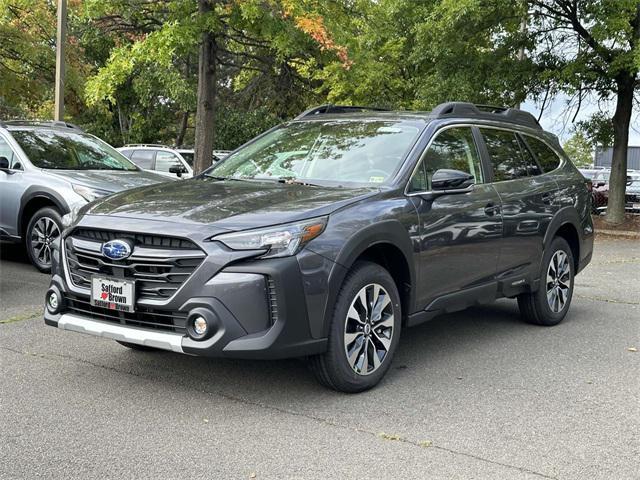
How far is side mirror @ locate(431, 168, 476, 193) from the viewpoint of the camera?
16.8 ft

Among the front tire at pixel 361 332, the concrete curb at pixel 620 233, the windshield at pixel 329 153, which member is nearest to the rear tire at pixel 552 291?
the windshield at pixel 329 153

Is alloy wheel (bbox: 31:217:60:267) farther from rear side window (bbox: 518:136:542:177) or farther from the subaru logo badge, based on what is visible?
rear side window (bbox: 518:136:542:177)

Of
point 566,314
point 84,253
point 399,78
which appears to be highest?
point 399,78

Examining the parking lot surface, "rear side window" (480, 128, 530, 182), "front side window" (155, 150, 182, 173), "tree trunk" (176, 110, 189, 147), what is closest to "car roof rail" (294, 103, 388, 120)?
"rear side window" (480, 128, 530, 182)

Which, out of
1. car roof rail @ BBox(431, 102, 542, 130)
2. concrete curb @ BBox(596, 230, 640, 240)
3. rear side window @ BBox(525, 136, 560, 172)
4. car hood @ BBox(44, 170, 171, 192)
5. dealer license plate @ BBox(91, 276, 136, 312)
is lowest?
concrete curb @ BBox(596, 230, 640, 240)

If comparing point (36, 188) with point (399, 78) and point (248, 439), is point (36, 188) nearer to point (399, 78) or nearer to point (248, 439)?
point (248, 439)

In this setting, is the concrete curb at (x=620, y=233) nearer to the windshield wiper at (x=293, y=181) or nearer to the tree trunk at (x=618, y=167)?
the tree trunk at (x=618, y=167)

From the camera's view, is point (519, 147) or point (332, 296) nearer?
point (332, 296)

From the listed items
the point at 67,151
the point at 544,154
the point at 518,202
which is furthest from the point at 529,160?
the point at 67,151

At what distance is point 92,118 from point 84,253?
101ft

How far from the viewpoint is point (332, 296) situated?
173 inches

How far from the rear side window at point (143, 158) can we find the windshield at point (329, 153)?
12.1 meters

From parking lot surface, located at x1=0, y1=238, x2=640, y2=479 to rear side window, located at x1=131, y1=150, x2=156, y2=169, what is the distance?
11.7 m

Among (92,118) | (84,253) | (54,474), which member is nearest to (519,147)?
(84,253)
